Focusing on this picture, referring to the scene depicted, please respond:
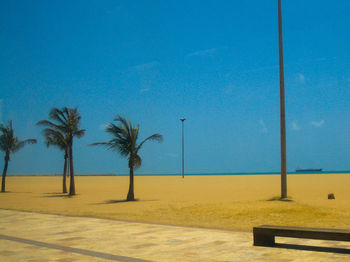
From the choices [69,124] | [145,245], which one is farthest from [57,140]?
[145,245]

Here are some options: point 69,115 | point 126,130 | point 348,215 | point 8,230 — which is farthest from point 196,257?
point 69,115

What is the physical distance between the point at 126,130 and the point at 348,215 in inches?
568

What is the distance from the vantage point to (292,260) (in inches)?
253

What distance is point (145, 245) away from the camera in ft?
26.5

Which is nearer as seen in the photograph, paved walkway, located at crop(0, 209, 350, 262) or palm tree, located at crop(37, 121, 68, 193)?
paved walkway, located at crop(0, 209, 350, 262)

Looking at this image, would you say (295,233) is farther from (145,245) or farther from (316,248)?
(145,245)

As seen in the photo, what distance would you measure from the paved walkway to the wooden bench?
26cm

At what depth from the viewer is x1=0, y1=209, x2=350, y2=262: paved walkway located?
270 inches

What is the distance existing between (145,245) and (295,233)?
10.3 ft

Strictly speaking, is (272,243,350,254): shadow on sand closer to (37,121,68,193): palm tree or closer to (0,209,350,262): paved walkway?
(0,209,350,262): paved walkway

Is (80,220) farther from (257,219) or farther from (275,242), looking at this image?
(275,242)

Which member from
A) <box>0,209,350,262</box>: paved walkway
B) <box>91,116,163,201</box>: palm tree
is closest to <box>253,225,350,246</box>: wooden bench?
<box>0,209,350,262</box>: paved walkway

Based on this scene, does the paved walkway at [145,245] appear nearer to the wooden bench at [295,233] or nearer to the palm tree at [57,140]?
the wooden bench at [295,233]

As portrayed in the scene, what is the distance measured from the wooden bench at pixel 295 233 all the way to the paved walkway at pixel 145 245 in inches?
10.3
